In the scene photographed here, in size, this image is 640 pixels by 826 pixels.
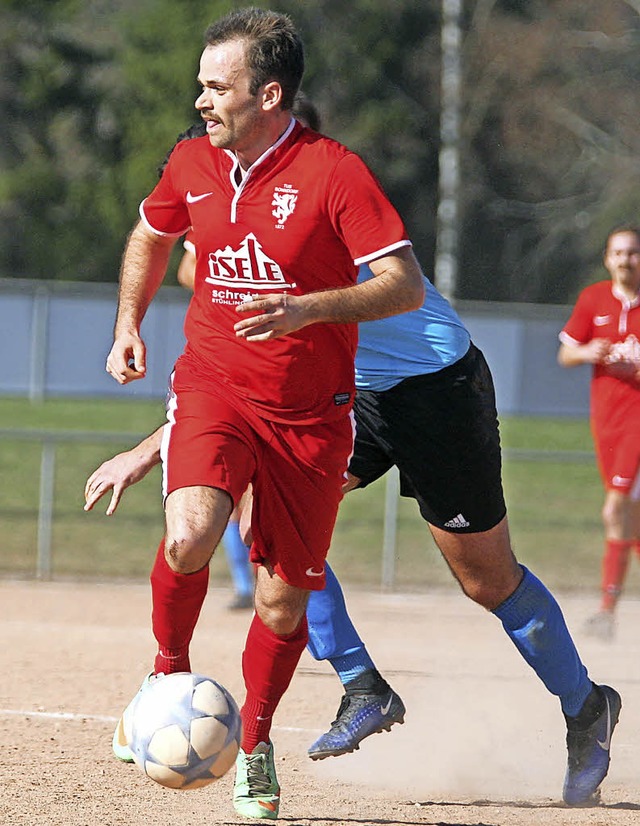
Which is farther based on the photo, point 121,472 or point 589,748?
point 589,748

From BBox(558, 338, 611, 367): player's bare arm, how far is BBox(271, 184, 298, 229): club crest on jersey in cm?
454

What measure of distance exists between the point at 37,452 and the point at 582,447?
8622mm

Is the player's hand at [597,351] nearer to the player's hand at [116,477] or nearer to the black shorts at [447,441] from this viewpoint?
the black shorts at [447,441]

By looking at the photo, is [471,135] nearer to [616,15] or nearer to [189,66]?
[616,15]

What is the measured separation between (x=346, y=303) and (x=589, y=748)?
2.01 m

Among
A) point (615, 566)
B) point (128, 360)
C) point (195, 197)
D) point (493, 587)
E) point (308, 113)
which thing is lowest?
point (615, 566)

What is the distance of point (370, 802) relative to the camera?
198 inches

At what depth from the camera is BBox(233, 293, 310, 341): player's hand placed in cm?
402

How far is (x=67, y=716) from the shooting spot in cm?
632

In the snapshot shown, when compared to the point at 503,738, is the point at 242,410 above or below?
above

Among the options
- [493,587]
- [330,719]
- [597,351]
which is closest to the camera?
[493,587]

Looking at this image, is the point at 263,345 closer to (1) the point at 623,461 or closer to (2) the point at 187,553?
(2) the point at 187,553

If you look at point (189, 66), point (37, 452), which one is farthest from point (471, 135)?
point (37, 452)

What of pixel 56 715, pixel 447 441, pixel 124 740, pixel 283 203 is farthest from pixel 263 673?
pixel 56 715
